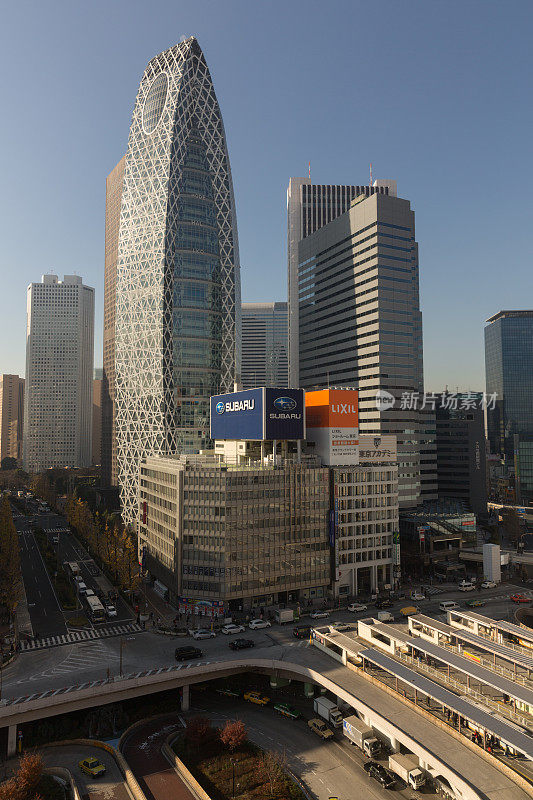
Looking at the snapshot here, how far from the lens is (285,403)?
330ft

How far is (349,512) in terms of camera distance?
104 meters

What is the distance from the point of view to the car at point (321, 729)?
58431mm

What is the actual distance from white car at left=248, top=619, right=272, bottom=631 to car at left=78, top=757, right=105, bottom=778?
35018 mm

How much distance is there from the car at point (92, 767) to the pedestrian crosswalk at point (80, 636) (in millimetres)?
28425

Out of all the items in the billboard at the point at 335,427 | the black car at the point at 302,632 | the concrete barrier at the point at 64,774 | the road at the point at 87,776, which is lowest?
the road at the point at 87,776

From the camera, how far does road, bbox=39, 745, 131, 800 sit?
165ft

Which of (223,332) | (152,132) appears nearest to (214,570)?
(223,332)

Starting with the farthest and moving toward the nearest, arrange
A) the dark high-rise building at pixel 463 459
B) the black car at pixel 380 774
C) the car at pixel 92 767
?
the dark high-rise building at pixel 463 459, the car at pixel 92 767, the black car at pixel 380 774

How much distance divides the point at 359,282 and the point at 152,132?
283 feet

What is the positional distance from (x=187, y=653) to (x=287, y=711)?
16749 millimetres

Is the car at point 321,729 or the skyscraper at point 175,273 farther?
the skyscraper at point 175,273

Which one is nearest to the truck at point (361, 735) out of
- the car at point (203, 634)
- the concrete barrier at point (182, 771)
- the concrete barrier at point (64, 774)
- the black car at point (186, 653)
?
the concrete barrier at point (182, 771)

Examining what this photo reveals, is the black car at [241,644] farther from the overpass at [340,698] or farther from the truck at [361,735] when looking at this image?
the truck at [361,735]

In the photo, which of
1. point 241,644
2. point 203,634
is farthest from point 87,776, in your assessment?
point 203,634
